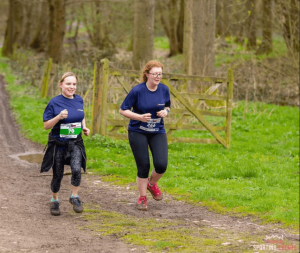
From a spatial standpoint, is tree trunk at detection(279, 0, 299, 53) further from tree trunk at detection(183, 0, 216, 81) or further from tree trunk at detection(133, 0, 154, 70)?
tree trunk at detection(133, 0, 154, 70)

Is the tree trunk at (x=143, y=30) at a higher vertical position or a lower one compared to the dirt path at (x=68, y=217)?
higher

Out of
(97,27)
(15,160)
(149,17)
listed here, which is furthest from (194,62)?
(97,27)

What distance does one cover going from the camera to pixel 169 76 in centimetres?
1074

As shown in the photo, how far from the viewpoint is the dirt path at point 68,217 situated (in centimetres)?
504

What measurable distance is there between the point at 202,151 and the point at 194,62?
6037 millimetres

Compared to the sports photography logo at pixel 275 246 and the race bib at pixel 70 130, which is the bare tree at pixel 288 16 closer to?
the race bib at pixel 70 130

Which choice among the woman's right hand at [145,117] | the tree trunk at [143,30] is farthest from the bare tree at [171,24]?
the woman's right hand at [145,117]

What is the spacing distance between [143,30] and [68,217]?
12161mm

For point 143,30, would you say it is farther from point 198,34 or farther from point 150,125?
point 150,125

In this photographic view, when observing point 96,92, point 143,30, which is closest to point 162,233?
point 96,92

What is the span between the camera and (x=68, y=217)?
6.22 meters

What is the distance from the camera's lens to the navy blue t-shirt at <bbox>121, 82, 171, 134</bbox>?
636cm

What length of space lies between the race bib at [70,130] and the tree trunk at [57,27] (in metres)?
20.0

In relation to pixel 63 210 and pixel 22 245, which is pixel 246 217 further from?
pixel 22 245
